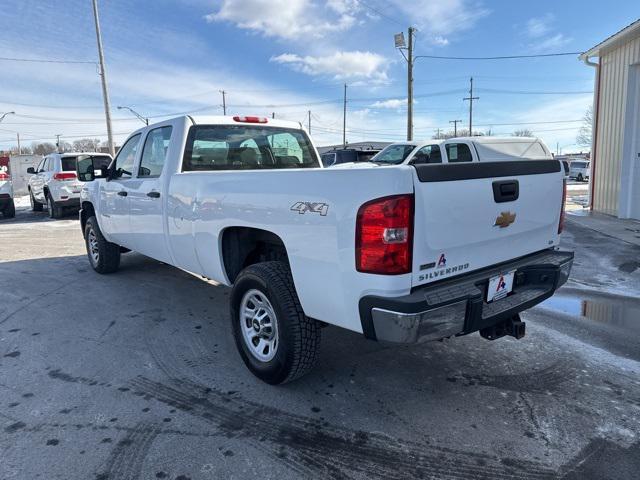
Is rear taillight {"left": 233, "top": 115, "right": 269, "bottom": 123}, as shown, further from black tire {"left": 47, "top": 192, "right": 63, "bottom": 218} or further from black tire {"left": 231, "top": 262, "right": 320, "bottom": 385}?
black tire {"left": 47, "top": 192, "right": 63, "bottom": 218}

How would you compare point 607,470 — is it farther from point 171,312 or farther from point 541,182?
point 171,312

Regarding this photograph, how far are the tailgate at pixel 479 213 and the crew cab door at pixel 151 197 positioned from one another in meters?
2.76

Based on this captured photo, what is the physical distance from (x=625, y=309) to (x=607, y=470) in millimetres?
3269

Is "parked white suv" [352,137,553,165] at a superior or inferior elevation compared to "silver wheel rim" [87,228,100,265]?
superior

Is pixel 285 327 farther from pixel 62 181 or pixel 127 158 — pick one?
pixel 62 181

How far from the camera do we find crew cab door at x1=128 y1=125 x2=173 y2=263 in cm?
459

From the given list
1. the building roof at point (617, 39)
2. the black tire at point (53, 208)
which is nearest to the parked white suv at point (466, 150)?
the building roof at point (617, 39)

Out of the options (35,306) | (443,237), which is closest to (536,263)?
(443,237)

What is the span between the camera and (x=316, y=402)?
3.20 meters

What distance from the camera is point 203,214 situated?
381cm

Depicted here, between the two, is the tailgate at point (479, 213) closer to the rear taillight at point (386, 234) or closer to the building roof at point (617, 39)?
the rear taillight at point (386, 234)

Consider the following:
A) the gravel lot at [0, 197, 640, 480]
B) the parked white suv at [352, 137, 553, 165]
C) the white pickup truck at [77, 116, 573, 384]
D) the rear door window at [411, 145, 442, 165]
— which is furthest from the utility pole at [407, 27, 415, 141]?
the white pickup truck at [77, 116, 573, 384]

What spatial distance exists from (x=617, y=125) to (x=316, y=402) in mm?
12549

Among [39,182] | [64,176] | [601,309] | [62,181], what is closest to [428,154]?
[601,309]
